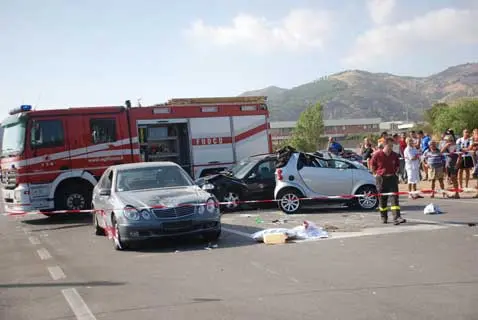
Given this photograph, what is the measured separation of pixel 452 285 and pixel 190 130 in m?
11.5

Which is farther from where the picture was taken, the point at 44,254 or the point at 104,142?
the point at 104,142

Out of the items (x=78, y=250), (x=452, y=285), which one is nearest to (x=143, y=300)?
(x=452, y=285)

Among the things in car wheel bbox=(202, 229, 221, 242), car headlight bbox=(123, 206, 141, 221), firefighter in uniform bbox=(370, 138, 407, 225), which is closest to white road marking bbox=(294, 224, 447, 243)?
firefighter in uniform bbox=(370, 138, 407, 225)

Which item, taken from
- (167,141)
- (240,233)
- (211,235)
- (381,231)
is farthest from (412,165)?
(211,235)

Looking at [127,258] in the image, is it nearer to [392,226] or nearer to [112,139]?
[392,226]

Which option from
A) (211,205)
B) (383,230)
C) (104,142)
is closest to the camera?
(211,205)

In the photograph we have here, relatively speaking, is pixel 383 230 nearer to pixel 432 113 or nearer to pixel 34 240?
pixel 34 240

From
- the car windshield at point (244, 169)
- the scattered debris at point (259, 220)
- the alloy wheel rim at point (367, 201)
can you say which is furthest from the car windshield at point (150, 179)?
the alloy wheel rim at point (367, 201)

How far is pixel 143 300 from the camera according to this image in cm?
623

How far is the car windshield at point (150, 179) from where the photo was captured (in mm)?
10648

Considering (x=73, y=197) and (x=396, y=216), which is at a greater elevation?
(x=73, y=197)

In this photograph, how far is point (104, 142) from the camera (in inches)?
613

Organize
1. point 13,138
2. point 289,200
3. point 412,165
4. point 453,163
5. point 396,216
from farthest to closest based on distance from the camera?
point 412,165, point 453,163, point 13,138, point 289,200, point 396,216

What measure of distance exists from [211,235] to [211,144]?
7.41m
